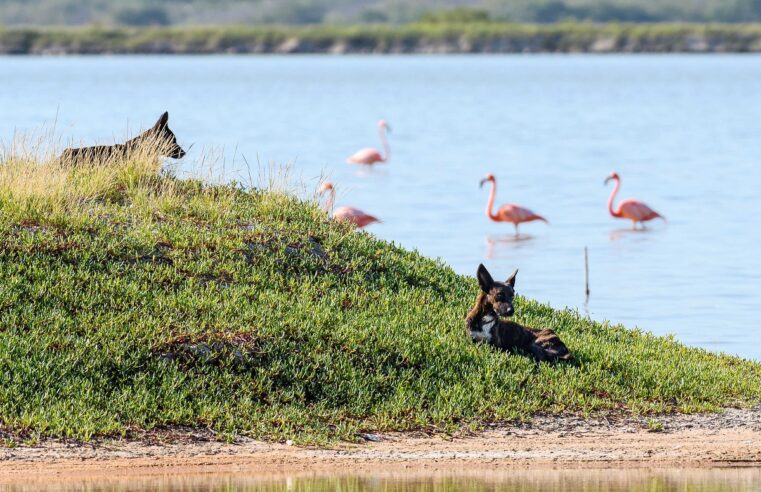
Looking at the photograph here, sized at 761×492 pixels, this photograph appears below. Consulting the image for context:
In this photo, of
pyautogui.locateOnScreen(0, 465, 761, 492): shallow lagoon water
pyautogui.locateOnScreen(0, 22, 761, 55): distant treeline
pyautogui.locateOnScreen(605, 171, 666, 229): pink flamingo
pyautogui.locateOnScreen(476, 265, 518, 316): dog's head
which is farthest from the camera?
pyautogui.locateOnScreen(0, 22, 761, 55): distant treeline

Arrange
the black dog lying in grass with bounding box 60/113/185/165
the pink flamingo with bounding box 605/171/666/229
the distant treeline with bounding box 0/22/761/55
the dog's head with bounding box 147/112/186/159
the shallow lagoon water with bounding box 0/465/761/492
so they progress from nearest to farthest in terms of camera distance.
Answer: the shallow lagoon water with bounding box 0/465/761/492 → the black dog lying in grass with bounding box 60/113/185/165 → the dog's head with bounding box 147/112/186/159 → the pink flamingo with bounding box 605/171/666/229 → the distant treeline with bounding box 0/22/761/55

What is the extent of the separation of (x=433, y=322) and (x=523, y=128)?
152 feet

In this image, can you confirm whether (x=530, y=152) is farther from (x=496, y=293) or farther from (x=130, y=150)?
(x=496, y=293)

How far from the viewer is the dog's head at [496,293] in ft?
42.6

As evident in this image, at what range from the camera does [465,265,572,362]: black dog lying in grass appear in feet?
43.2

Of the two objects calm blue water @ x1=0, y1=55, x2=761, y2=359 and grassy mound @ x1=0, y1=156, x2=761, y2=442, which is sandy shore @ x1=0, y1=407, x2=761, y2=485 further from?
calm blue water @ x1=0, y1=55, x2=761, y2=359

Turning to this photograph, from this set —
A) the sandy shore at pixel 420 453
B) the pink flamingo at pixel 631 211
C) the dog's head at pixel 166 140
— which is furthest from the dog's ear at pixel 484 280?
the pink flamingo at pixel 631 211

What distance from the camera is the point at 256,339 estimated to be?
41.8ft

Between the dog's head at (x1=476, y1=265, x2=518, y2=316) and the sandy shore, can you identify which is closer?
the sandy shore

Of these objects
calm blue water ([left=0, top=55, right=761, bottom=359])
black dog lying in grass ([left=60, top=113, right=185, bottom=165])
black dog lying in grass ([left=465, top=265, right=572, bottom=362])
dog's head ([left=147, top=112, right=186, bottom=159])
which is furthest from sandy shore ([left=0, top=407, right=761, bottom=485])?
dog's head ([left=147, top=112, right=186, bottom=159])

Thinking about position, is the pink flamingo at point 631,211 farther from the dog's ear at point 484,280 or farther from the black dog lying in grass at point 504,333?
the dog's ear at point 484,280

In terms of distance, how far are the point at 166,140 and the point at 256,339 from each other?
6.36 m

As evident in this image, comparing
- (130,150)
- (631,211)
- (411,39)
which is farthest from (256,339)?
(411,39)

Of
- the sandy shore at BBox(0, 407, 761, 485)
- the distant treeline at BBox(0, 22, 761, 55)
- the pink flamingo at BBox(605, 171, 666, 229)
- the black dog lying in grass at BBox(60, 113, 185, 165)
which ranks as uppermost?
the distant treeline at BBox(0, 22, 761, 55)
